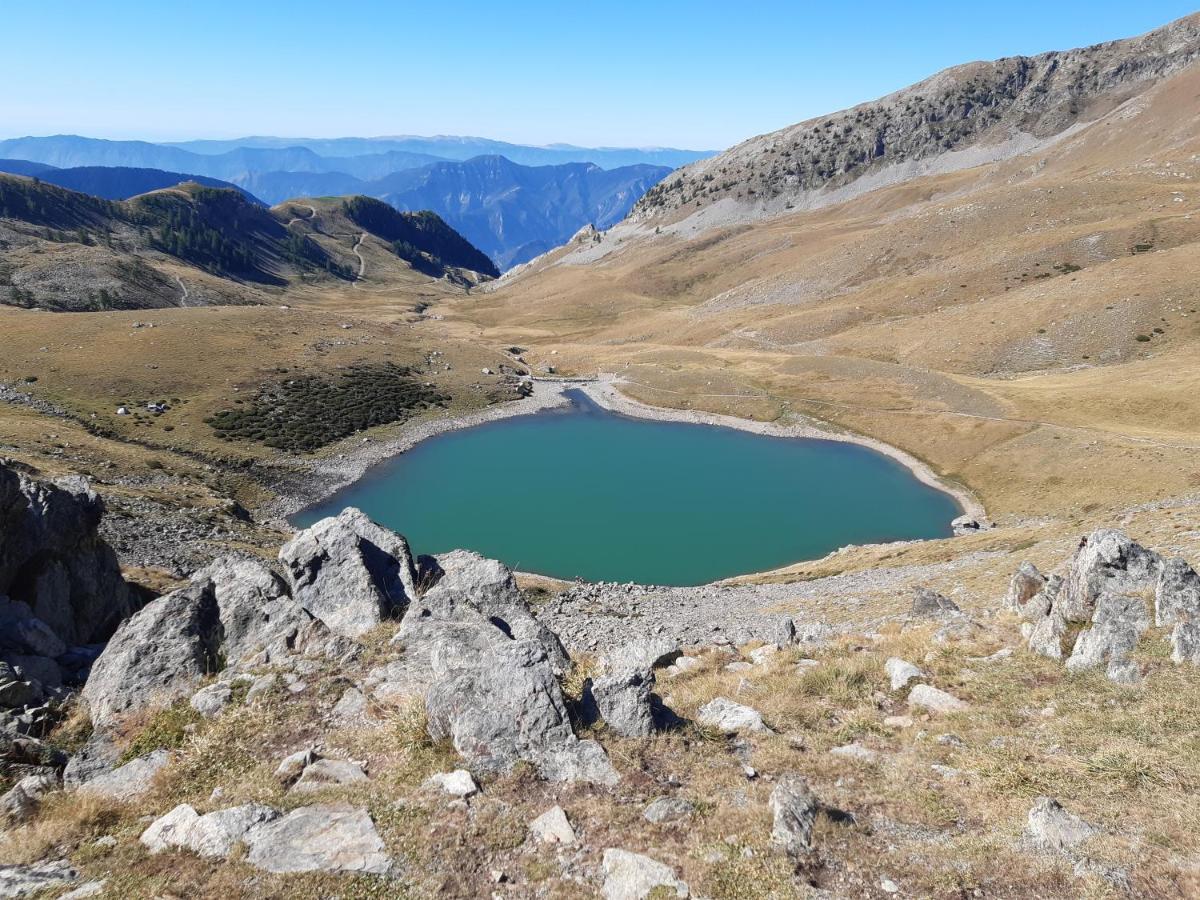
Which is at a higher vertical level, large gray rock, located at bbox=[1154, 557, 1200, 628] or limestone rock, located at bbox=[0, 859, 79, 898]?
large gray rock, located at bbox=[1154, 557, 1200, 628]

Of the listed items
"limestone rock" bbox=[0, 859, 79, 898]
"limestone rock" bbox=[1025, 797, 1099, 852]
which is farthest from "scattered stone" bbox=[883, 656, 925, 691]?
"limestone rock" bbox=[0, 859, 79, 898]

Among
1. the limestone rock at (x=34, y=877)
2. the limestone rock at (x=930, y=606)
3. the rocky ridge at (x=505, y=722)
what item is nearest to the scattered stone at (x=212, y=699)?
the rocky ridge at (x=505, y=722)

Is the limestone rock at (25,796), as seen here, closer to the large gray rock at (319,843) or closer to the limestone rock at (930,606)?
the large gray rock at (319,843)

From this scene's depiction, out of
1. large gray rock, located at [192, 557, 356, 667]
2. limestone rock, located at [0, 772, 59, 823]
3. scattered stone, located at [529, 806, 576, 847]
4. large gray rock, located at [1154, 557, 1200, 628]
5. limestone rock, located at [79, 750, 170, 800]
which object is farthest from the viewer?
large gray rock, located at [192, 557, 356, 667]

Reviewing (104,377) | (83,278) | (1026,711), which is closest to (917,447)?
(1026,711)

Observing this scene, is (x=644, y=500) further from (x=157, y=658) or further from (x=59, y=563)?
(x=157, y=658)

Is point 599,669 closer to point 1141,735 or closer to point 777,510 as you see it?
point 1141,735

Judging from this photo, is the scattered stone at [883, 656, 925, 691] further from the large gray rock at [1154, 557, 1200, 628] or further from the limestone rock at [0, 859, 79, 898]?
the limestone rock at [0, 859, 79, 898]
